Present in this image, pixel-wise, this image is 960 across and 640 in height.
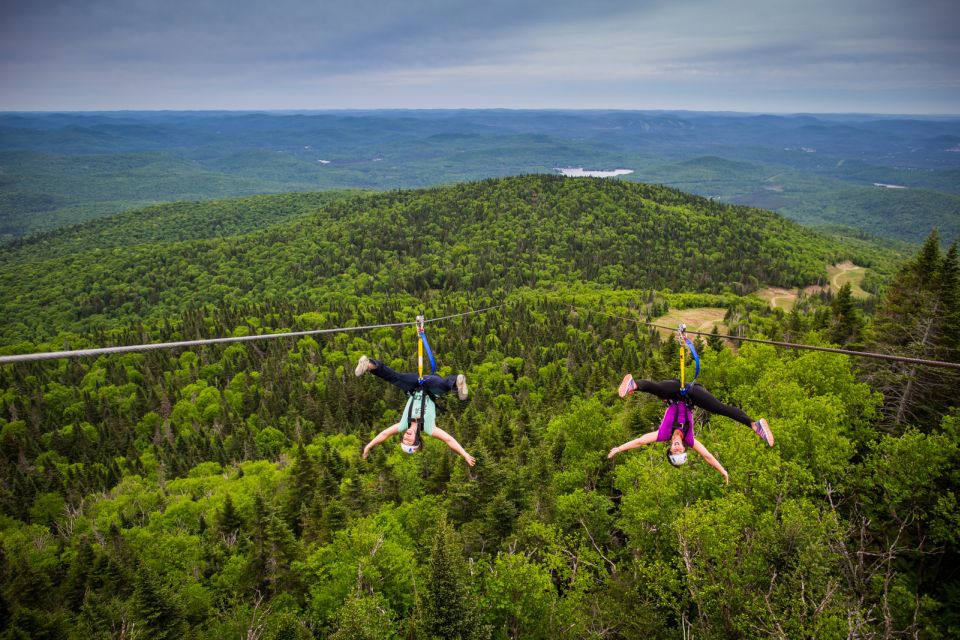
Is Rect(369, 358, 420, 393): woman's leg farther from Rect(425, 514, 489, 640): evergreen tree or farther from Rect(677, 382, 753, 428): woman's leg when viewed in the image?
Rect(425, 514, 489, 640): evergreen tree

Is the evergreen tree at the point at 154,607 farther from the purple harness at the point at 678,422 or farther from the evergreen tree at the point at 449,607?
the purple harness at the point at 678,422

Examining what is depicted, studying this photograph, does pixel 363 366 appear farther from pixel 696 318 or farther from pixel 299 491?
pixel 696 318

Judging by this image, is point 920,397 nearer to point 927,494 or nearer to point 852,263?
point 927,494

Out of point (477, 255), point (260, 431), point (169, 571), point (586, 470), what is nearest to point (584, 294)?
point (477, 255)

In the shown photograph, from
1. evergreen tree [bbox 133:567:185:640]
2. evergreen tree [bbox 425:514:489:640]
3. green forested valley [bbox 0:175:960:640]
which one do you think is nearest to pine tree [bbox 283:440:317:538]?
green forested valley [bbox 0:175:960:640]

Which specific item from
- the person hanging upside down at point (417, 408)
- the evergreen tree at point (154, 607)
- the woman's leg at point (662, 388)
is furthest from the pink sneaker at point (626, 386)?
the evergreen tree at point (154, 607)

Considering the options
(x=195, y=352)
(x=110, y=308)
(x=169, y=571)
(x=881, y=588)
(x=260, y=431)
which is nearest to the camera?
(x=881, y=588)
